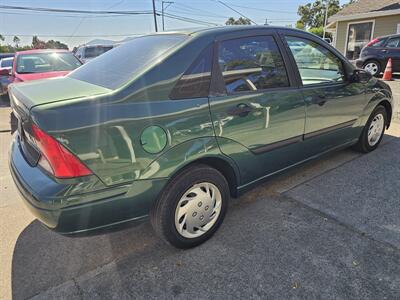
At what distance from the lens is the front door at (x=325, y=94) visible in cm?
305

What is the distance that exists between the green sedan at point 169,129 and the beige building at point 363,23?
46.2 ft

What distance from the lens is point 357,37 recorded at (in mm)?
15984

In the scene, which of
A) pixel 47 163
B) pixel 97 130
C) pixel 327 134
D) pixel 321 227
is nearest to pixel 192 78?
pixel 97 130

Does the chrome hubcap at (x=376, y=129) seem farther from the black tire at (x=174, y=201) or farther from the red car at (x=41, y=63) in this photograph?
the red car at (x=41, y=63)

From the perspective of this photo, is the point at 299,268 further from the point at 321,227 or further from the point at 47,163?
the point at 47,163

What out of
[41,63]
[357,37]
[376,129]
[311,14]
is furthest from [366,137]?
[311,14]

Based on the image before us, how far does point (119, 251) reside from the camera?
7.97 ft

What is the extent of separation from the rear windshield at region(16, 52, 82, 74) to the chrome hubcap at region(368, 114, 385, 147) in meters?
6.13

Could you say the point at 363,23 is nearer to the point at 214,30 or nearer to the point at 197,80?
the point at 214,30

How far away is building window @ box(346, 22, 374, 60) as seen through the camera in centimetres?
1541

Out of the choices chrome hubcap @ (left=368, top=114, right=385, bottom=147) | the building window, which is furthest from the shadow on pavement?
the building window

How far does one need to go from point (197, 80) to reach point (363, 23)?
16633mm

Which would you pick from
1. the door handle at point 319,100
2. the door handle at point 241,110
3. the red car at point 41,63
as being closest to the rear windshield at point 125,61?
the door handle at point 241,110

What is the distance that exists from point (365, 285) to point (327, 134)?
5.70 feet
